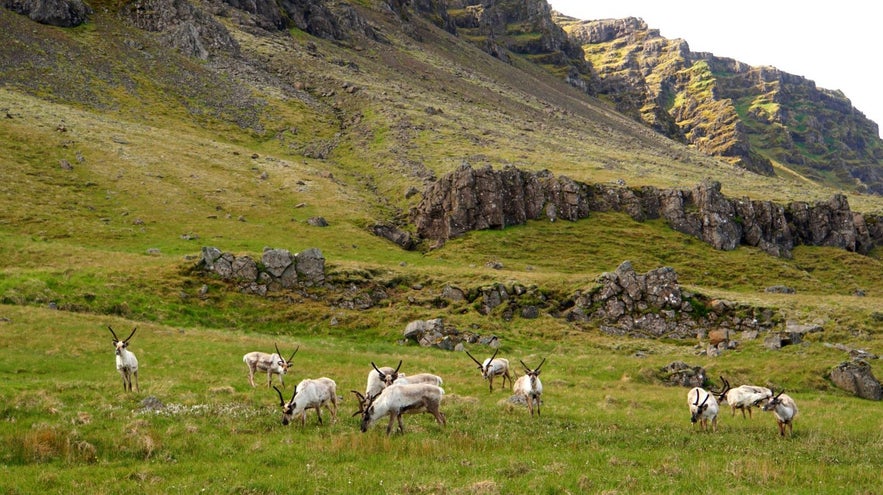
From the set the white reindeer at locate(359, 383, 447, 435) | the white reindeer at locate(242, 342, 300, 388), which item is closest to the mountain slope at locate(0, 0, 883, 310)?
the white reindeer at locate(242, 342, 300, 388)

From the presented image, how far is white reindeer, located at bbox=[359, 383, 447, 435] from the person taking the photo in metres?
16.7

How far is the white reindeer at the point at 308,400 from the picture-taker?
17.4m

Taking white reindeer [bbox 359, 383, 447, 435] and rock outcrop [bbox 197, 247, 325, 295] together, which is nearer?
white reindeer [bbox 359, 383, 447, 435]

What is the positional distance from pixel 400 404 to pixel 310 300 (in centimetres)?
2994

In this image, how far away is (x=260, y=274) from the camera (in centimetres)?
4600

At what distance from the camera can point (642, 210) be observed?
281ft

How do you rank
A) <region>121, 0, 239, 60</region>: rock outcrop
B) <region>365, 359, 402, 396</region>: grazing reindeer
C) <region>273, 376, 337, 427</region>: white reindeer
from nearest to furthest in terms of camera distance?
<region>273, 376, 337, 427</region>: white reindeer < <region>365, 359, 402, 396</region>: grazing reindeer < <region>121, 0, 239, 60</region>: rock outcrop

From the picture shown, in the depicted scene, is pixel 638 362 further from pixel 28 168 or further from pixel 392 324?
pixel 28 168

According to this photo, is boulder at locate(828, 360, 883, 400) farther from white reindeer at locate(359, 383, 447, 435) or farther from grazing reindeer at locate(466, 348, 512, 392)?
white reindeer at locate(359, 383, 447, 435)

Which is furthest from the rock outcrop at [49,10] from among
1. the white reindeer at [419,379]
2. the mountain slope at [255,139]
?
the white reindeer at [419,379]

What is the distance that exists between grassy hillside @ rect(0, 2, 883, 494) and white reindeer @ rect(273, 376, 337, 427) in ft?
1.64

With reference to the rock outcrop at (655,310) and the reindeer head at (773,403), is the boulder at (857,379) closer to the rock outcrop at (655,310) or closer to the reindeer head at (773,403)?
the rock outcrop at (655,310)

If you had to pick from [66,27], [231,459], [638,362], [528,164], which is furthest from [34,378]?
[66,27]

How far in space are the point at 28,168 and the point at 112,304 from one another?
4370 centimetres
